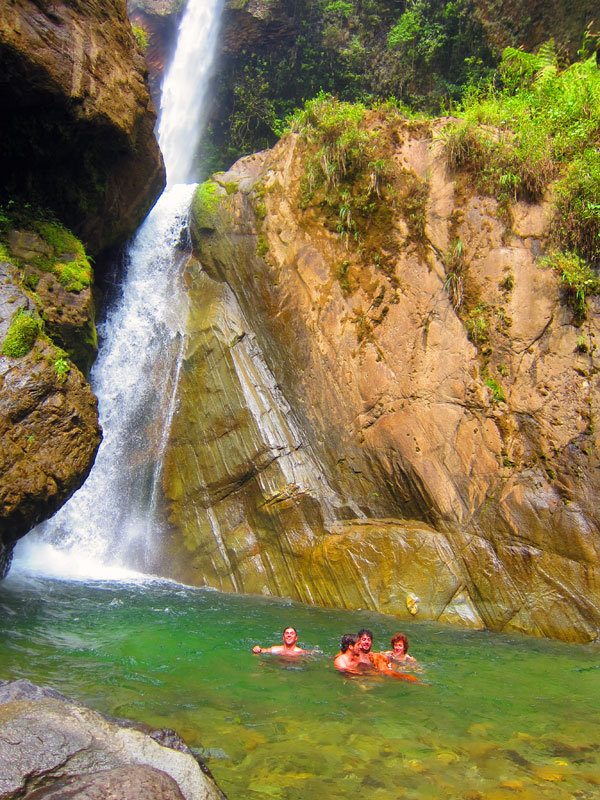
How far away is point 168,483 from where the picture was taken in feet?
35.6

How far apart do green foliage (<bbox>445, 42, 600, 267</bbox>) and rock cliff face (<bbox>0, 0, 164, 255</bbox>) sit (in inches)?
250

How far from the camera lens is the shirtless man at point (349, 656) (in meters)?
6.23

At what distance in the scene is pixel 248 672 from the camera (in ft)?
19.6

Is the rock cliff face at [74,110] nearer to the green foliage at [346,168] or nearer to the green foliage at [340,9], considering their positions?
the green foliage at [346,168]

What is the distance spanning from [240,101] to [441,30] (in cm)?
827

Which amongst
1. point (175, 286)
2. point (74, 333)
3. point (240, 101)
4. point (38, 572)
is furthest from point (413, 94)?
point (38, 572)

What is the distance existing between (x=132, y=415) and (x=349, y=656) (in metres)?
7.12

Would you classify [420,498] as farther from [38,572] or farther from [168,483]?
[38,572]

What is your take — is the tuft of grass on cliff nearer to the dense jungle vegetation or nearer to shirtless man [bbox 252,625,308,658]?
shirtless man [bbox 252,625,308,658]

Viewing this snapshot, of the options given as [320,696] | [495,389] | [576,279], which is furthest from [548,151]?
[320,696]

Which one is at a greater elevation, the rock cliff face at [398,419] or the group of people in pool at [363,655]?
the rock cliff face at [398,419]

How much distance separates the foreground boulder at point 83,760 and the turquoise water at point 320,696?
578 mm

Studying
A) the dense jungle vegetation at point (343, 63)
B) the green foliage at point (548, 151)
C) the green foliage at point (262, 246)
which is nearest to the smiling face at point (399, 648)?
the green foliage at point (548, 151)

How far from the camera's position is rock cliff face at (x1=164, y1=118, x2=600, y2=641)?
8.49 metres
